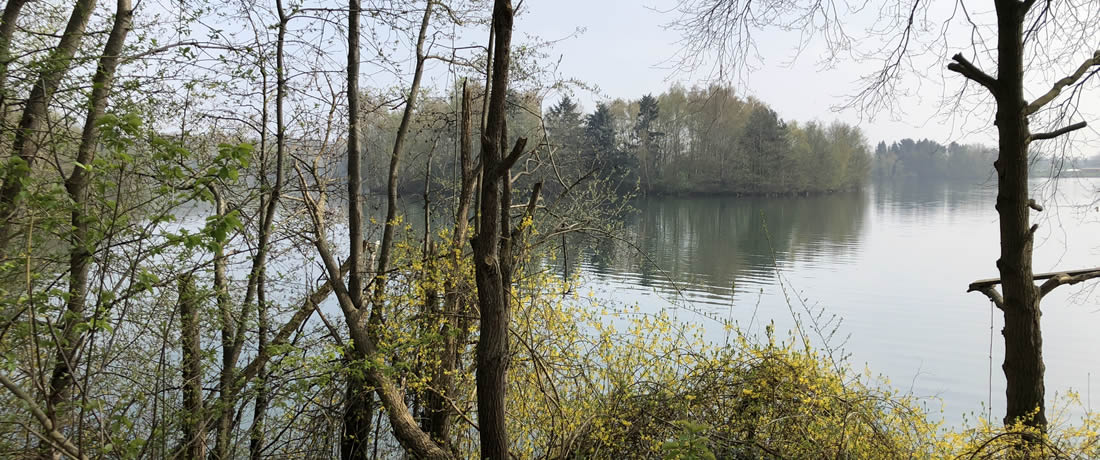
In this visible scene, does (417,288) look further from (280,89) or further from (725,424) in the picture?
(725,424)

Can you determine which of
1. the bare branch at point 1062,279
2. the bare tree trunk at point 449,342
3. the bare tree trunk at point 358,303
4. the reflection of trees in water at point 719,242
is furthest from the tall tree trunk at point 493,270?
the reflection of trees in water at point 719,242

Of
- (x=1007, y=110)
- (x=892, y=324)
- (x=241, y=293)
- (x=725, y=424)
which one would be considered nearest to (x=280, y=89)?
(x=241, y=293)

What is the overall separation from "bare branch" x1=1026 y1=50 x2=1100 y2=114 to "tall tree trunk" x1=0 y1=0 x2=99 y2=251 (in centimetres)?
454

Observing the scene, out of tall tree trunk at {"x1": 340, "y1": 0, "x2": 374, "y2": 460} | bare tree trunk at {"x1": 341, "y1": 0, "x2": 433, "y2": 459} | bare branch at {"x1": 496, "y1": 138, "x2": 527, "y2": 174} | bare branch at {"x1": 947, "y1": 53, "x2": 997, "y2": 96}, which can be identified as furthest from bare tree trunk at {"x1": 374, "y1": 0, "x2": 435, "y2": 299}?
bare branch at {"x1": 947, "y1": 53, "x2": 997, "y2": 96}

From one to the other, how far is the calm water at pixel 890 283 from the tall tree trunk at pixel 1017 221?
23 centimetres

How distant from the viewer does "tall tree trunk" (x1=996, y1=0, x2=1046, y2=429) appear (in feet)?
11.9

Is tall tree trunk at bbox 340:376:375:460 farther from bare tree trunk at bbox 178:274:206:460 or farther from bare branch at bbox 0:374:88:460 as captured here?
bare branch at bbox 0:374:88:460

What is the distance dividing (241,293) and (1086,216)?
6.06m

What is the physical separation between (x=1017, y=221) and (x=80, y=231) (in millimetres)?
4707

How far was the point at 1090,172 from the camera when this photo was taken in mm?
4285

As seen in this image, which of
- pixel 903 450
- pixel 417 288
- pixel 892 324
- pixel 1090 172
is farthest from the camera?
pixel 892 324

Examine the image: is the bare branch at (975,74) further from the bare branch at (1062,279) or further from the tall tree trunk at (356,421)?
the tall tree trunk at (356,421)

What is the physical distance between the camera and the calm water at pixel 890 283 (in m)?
8.20

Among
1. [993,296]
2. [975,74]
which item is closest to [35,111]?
[975,74]
